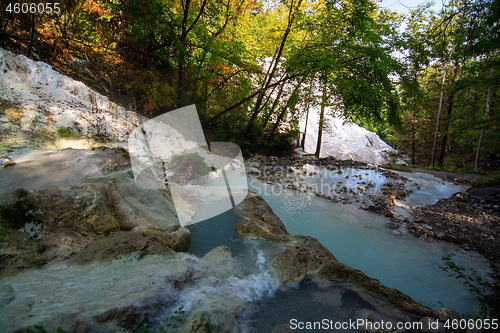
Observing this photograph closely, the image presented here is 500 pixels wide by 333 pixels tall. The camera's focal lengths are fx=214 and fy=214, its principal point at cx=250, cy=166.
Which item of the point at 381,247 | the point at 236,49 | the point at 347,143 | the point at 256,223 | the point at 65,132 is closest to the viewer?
the point at 256,223

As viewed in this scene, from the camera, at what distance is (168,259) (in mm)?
2553

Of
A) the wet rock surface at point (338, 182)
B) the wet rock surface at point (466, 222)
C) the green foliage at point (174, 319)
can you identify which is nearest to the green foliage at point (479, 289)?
the wet rock surface at point (466, 222)

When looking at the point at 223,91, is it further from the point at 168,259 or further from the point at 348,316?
the point at 348,316

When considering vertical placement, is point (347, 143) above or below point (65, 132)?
above

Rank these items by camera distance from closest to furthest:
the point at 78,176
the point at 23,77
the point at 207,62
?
the point at 78,176, the point at 23,77, the point at 207,62

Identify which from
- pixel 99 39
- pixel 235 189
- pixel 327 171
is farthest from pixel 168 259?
pixel 327 171

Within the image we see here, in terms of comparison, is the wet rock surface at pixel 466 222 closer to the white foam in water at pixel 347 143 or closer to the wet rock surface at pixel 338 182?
the wet rock surface at pixel 338 182

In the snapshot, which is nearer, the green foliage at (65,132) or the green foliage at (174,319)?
the green foliage at (174,319)

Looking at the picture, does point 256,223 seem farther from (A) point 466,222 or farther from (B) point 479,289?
(A) point 466,222

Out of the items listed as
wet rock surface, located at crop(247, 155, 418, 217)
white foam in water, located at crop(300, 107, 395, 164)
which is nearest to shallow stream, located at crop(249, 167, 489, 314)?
wet rock surface, located at crop(247, 155, 418, 217)

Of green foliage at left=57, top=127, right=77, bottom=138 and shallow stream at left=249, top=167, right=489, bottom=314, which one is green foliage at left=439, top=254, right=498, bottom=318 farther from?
green foliage at left=57, top=127, right=77, bottom=138

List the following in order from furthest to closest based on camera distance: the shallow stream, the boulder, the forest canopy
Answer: the forest canopy → the boulder → the shallow stream

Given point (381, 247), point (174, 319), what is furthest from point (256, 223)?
point (381, 247)

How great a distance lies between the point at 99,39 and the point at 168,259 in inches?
281
